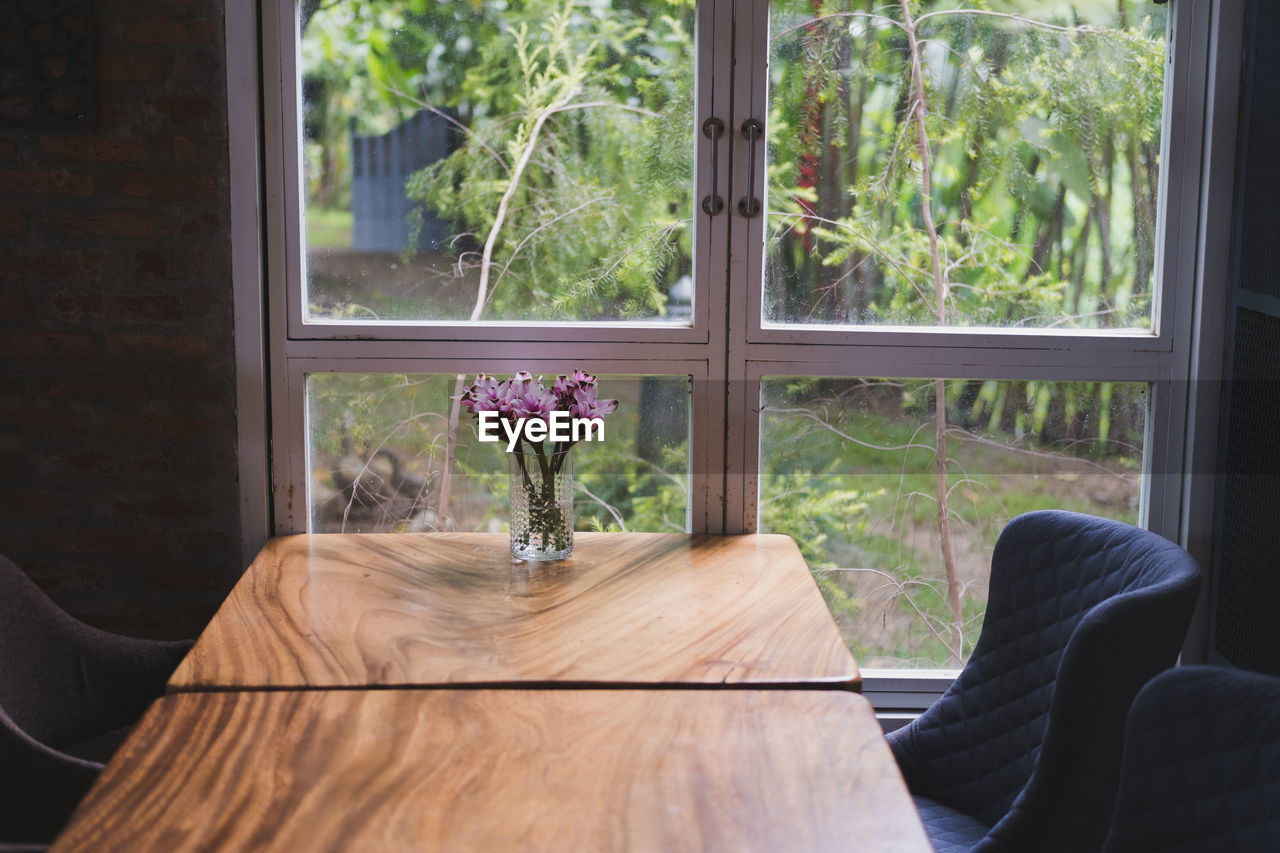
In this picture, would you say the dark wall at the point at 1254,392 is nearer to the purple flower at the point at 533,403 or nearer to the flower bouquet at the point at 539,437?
the flower bouquet at the point at 539,437

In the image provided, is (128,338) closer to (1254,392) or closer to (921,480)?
(921,480)

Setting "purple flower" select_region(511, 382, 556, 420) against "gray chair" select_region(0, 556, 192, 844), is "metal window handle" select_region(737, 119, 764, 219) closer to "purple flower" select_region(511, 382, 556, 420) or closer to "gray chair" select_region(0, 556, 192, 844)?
"purple flower" select_region(511, 382, 556, 420)

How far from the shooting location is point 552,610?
2.18 m

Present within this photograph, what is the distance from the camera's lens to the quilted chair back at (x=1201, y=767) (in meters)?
1.33

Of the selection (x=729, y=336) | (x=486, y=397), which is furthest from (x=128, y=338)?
(x=729, y=336)

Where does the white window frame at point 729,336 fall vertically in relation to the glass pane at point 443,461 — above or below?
above

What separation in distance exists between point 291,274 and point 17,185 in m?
0.59

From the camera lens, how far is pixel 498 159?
2.71 metres

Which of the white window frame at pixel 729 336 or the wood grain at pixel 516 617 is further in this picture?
the white window frame at pixel 729 336

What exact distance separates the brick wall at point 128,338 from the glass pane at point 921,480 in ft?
4.12

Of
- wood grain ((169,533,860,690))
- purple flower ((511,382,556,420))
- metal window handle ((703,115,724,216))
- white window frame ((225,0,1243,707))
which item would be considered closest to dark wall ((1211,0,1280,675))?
white window frame ((225,0,1243,707))

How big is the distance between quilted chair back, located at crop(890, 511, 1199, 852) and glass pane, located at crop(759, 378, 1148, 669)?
61 cm

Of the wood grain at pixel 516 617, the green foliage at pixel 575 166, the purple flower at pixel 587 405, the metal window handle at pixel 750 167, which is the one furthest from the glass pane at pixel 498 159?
the wood grain at pixel 516 617

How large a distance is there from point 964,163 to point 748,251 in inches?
20.8
